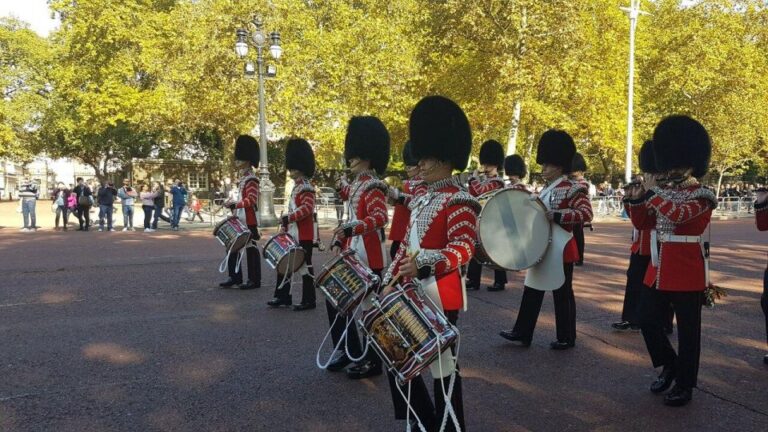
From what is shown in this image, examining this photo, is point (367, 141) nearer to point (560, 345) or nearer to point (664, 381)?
point (560, 345)

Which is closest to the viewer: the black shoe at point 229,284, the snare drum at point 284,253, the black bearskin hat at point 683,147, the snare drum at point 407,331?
the snare drum at point 407,331

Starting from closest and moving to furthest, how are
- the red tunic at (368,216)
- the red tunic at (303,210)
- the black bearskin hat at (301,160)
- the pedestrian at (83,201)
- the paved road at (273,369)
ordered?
the paved road at (273,369) → the red tunic at (368,216) → the red tunic at (303,210) → the black bearskin hat at (301,160) → the pedestrian at (83,201)

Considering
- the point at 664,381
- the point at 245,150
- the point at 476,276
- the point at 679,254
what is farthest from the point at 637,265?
the point at 245,150

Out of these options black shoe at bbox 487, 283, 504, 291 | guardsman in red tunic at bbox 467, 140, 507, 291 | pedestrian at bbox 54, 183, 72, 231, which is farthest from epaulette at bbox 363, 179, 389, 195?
pedestrian at bbox 54, 183, 72, 231

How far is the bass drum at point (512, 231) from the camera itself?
15.9 ft

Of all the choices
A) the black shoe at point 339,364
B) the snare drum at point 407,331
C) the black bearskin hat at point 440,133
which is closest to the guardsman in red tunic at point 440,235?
the black bearskin hat at point 440,133

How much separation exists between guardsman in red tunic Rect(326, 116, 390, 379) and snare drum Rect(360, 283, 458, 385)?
1.50 metres

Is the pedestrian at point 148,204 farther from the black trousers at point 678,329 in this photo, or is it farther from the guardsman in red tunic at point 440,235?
the black trousers at point 678,329

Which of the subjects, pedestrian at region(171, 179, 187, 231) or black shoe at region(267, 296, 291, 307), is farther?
pedestrian at region(171, 179, 187, 231)

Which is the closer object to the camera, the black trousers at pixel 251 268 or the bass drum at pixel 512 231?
the bass drum at pixel 512 231

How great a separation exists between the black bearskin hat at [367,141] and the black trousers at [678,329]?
2.32 meters

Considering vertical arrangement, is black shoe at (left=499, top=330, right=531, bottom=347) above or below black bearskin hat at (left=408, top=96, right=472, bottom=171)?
below

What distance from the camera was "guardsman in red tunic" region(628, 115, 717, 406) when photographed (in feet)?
14.1

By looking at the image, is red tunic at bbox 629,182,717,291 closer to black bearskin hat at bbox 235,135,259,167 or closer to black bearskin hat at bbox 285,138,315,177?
black bearskin hat at bbox 285,138,315,177
